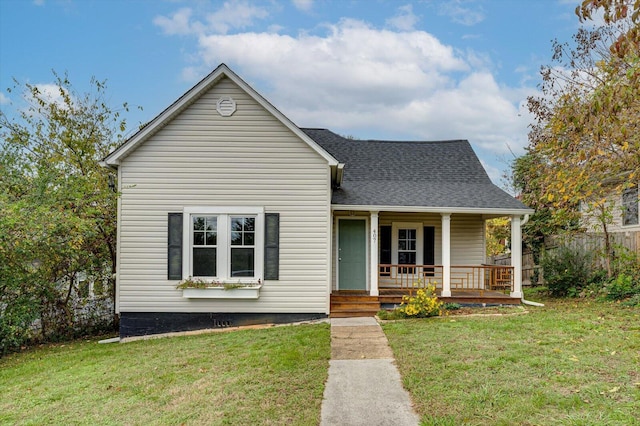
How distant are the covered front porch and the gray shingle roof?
498 mm

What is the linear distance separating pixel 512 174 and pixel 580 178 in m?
13.0

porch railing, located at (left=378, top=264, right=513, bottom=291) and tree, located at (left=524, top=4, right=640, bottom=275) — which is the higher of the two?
tree, located at (left=524, top=4, right=640, bottom=275)

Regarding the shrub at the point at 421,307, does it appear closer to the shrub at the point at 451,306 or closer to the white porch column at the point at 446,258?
the shrub at the point at 451,306

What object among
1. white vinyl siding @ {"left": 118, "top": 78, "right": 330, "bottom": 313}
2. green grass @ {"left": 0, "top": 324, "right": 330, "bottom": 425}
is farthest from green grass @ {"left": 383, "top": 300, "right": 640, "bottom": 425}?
white vinyl siding @ {"left": 118, "top": 78, "right": 330, "bottom": 313}

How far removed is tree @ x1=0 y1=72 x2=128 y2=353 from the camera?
9477 millimetres

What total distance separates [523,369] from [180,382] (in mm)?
4554

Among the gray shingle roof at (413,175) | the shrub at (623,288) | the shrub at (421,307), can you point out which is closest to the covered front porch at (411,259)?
the gray shingle roof at (413,175)

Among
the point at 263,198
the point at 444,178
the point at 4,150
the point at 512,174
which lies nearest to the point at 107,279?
the point at 4,150

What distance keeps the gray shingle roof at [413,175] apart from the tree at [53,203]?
602 cm

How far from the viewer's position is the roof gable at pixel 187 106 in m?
10.0

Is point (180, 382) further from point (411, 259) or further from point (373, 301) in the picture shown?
point (411, 259)

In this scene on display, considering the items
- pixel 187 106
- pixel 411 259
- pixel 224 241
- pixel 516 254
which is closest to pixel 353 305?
pixel 411 259

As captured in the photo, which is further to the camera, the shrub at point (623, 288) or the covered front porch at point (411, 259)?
the shrub at point (623, 288)

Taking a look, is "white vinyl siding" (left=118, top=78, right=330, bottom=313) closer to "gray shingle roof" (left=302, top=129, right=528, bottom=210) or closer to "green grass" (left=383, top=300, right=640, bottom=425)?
"gray shingle roof" (left=302, top=129, right=528, bottom=210)
